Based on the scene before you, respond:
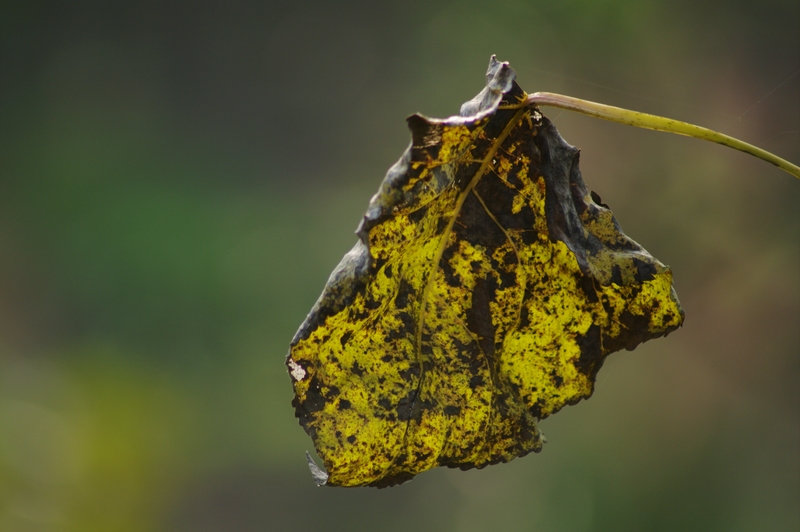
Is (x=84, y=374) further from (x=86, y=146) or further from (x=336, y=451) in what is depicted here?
(x=336, y=451)

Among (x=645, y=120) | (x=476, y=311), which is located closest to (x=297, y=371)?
(x=476, y=311)

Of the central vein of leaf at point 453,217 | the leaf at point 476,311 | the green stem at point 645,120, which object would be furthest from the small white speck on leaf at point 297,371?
the green stem at point 645,120

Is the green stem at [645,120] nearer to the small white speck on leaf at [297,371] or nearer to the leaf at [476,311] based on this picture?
the leaf at [476,311]

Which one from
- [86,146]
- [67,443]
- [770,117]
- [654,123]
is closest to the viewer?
[654,123]

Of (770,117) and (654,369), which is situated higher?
(770,117)

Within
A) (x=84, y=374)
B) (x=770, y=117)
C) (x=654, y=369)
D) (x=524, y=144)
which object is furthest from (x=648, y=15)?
(x=84, y=374)

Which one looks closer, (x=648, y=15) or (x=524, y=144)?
(x=524, y=144)
